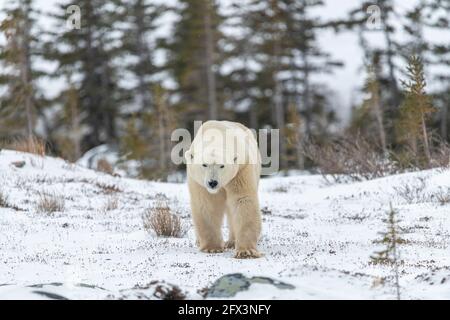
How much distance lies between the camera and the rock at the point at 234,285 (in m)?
4.54

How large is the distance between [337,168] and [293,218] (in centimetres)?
595

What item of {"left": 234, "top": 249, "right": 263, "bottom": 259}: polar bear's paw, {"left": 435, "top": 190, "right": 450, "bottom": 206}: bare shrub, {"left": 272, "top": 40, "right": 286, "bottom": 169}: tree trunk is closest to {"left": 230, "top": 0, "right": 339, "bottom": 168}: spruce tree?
{"left": 272, "top": 40, "right": 286, "bottom": 169}: tree trunk

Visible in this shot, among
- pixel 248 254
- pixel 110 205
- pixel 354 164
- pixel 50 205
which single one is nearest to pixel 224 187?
pixel 248 254

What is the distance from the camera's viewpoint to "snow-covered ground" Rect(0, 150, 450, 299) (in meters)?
5.05

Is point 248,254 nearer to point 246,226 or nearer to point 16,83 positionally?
point 246,226

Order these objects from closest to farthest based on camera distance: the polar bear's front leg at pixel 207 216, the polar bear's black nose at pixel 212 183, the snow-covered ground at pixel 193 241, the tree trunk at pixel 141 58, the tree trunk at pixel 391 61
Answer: the snow-covered ground at pixel 193 241 < the polar bear's black nose at pixel 212 183 < the polar bear's front leg at pixel 207 216 < the tree trunk at pixel 391 61 < the tree trunk at pixel 141 58

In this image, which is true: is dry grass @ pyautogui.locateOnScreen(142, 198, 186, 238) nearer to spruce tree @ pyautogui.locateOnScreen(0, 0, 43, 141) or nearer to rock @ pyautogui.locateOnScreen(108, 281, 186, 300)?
rock @ pyautogui.locateOnScreen(108, 281, 186, 300)

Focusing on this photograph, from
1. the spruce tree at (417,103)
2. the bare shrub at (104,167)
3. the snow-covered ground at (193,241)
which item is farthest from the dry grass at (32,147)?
the spruce tree at (417,103)

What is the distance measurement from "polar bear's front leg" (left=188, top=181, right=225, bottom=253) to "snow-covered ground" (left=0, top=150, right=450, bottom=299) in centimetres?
16

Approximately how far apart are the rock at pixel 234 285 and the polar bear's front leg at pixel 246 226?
7.53 feet

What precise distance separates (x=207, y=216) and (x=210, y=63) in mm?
27508

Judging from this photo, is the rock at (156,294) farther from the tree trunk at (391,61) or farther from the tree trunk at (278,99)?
the tree trunk at (391,61)

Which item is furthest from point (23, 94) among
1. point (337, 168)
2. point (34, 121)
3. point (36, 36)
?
point (337, 168)
